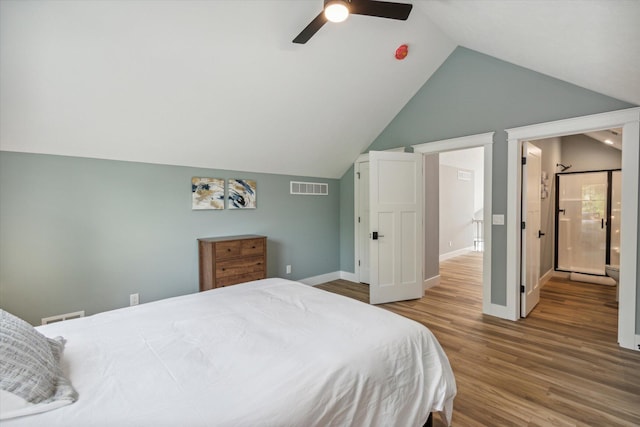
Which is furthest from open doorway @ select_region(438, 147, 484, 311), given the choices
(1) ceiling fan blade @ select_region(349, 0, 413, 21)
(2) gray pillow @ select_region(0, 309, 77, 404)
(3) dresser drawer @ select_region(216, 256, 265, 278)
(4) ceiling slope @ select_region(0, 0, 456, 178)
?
(2) gray pillow @ select_region(0, 309, 77, 404)

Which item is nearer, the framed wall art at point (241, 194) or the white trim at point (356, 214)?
the framed wall art at point (241, 194)

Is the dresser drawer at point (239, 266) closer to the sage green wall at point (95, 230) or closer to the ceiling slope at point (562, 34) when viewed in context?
the sage green wall at point (95, 230)

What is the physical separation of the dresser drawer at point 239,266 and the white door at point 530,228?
3.10 metres

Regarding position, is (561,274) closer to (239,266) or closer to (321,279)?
(321,279)

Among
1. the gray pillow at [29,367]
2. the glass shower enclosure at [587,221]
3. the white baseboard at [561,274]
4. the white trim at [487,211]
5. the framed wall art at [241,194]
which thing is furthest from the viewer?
the white baseboard at [561,274]

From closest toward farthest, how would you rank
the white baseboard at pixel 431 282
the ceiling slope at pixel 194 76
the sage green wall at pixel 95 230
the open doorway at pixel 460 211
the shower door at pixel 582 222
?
the ceiling slope at pixel 194 76 < the sage green wall at pixel 95 230 < the white baseboard at pixel 431 282 < the shower door at pixel 582 222 < the open doorway at pixel 460 211

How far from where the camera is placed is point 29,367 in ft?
3.22

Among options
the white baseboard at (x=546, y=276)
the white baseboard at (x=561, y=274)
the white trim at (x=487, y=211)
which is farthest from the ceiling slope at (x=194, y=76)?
the white baseboard at (x=561, y=274)

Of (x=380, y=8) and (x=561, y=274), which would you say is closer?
(x=380, y=8)

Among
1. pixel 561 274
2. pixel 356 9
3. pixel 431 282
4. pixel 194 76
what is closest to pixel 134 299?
pixel 194 76

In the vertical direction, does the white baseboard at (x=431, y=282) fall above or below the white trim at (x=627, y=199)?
below

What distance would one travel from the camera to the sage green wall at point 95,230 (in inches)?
98.7

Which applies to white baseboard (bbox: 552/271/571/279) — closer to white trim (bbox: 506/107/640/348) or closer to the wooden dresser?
white trim (bbox: 506/107/640/348)

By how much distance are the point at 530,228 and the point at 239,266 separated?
3.49 metres
